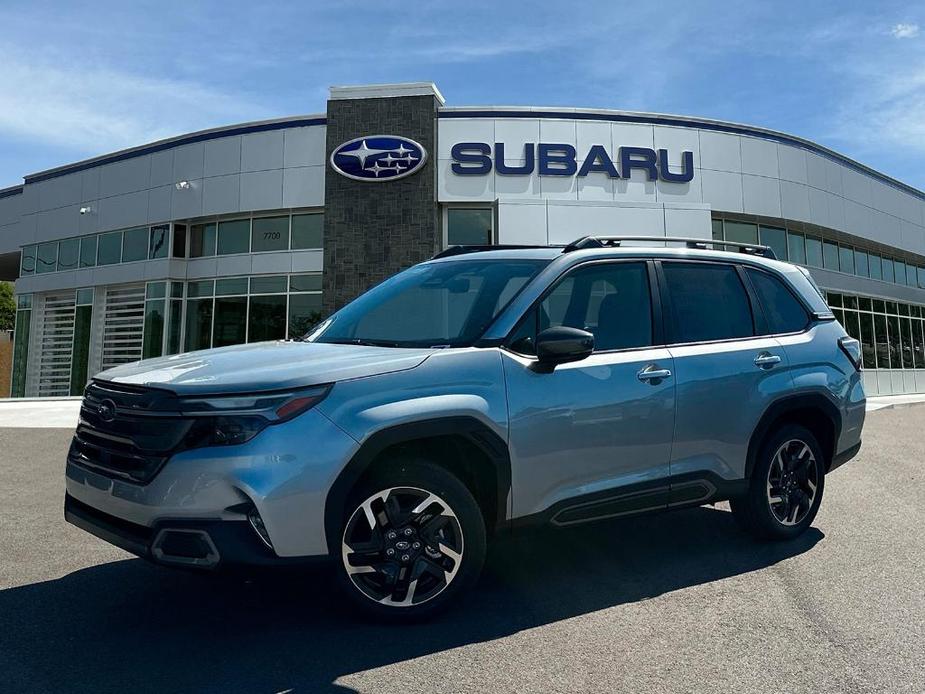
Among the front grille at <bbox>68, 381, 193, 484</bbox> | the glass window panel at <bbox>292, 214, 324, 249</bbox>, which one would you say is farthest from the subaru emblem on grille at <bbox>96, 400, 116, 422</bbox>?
the glass window panel at <bbox>292, 214, 324, 249</bbox>

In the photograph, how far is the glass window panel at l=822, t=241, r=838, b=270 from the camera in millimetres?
24562

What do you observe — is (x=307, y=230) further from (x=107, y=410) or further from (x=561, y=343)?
(x=561, y=343)

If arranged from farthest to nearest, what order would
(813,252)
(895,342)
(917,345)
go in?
(917,345) < (895,342) < (813,252)

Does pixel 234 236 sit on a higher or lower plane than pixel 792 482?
higher

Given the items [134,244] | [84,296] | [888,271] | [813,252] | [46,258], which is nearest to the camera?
[134,244]

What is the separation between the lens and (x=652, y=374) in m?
4.04

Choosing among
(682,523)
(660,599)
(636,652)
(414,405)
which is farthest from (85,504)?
(682,523)

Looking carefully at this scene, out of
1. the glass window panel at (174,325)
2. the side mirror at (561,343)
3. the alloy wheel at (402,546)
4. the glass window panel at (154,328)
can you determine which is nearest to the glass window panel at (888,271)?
the glass window panel at (174,325)

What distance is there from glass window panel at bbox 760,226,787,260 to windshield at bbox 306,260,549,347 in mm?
20503

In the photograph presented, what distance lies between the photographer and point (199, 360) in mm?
3523

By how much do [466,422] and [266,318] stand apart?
61.3 ft

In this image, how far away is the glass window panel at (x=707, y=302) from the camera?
4.45m

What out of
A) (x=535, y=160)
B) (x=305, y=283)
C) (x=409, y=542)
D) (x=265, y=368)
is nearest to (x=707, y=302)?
(x=409, y=542)

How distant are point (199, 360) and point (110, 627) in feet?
4.24
